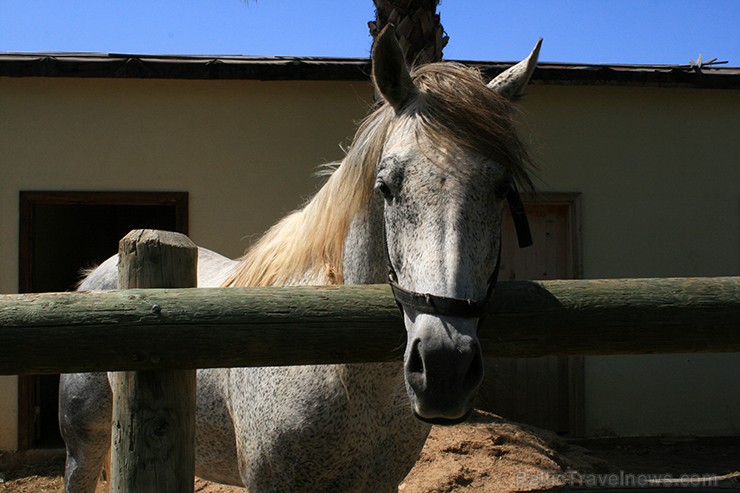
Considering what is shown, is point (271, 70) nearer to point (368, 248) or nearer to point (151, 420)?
point (368, 248)

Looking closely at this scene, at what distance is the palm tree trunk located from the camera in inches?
226

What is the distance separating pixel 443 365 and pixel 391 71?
3.28ft

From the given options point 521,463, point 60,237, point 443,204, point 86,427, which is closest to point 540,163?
point 521,463

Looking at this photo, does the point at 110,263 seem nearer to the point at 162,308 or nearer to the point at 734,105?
the point at 162,308

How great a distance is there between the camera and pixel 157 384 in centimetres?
163

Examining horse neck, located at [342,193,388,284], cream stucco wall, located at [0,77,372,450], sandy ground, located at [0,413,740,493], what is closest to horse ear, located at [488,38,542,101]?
horse neck, located at [342,193,388,284]

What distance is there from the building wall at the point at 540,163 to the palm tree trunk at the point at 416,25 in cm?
85

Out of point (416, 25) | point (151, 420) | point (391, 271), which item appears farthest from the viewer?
point (416, 25)

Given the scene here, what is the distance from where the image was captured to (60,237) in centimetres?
846

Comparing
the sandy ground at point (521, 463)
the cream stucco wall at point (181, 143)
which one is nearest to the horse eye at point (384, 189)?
the sandy ground at point (521, 463)

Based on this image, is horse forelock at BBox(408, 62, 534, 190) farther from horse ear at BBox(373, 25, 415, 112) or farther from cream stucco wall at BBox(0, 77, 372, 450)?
cream stucco wall at BBox(0, 77, 372, 450)

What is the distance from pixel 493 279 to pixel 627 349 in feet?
1.27

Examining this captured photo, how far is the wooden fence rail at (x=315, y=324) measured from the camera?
60.3 inches

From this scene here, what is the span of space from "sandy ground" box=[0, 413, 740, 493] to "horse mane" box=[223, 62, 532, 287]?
2659 millimetres
